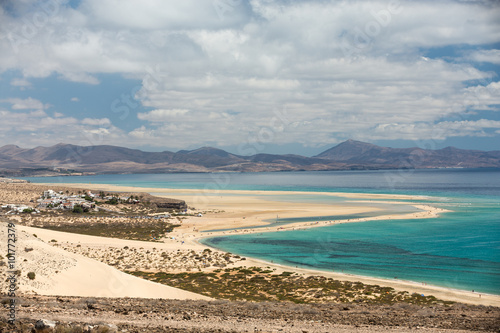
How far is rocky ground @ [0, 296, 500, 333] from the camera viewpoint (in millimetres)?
14188

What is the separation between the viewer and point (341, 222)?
2525 inches

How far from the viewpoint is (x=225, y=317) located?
654 inches

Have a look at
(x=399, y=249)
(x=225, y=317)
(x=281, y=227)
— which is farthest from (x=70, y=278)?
(x=281, y=227)

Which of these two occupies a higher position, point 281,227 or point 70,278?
point 70,278

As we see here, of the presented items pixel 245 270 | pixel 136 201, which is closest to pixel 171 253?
pixel 245 270

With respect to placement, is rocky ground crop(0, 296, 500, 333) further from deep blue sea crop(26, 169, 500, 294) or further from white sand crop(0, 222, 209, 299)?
deep blue sea crop(26, 169, 500, 294)

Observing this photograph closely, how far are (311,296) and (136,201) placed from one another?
224 feet

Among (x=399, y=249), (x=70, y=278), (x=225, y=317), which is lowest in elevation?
(x=399, y=249)

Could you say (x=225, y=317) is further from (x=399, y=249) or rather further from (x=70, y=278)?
(x=399, y=249)

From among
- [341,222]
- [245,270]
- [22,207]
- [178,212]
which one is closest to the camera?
[245,270]

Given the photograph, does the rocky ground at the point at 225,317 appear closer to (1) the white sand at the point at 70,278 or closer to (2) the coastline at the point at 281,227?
(1) the white sand at the point at 70,278

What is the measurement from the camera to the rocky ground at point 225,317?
14188mm

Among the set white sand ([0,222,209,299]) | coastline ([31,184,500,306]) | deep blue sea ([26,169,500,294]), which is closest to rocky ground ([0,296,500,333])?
white sand ([0,222,209,299])

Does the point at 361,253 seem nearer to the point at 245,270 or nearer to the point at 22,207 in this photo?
the point at 245,270
